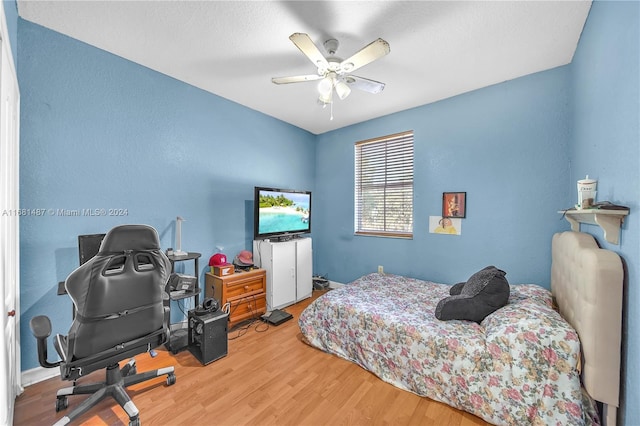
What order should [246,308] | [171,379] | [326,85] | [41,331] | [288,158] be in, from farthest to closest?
[288,158], [246,308], [326,85], [171,379], [41,331]

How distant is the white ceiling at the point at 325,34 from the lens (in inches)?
68.6

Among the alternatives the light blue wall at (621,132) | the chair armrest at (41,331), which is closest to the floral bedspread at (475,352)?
the light blue wall at (621,132)

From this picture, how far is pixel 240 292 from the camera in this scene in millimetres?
2906

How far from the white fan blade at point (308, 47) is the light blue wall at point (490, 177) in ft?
6.33

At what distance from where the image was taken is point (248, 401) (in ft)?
5.77

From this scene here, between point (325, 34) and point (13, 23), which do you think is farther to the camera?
point (325, 34)

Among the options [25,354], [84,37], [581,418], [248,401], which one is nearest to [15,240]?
[25,354]

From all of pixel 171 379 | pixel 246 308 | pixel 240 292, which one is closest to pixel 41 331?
pixel 171 379

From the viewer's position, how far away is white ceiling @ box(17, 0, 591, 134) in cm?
174

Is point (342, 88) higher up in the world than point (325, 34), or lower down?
lower down

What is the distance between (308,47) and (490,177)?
7.88 feet

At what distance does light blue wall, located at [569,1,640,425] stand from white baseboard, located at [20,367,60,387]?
11.9 feet

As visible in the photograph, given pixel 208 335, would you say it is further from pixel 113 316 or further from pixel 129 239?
pixel 129 239

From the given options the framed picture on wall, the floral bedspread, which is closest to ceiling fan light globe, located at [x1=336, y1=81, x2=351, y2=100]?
the framed picture on wall
